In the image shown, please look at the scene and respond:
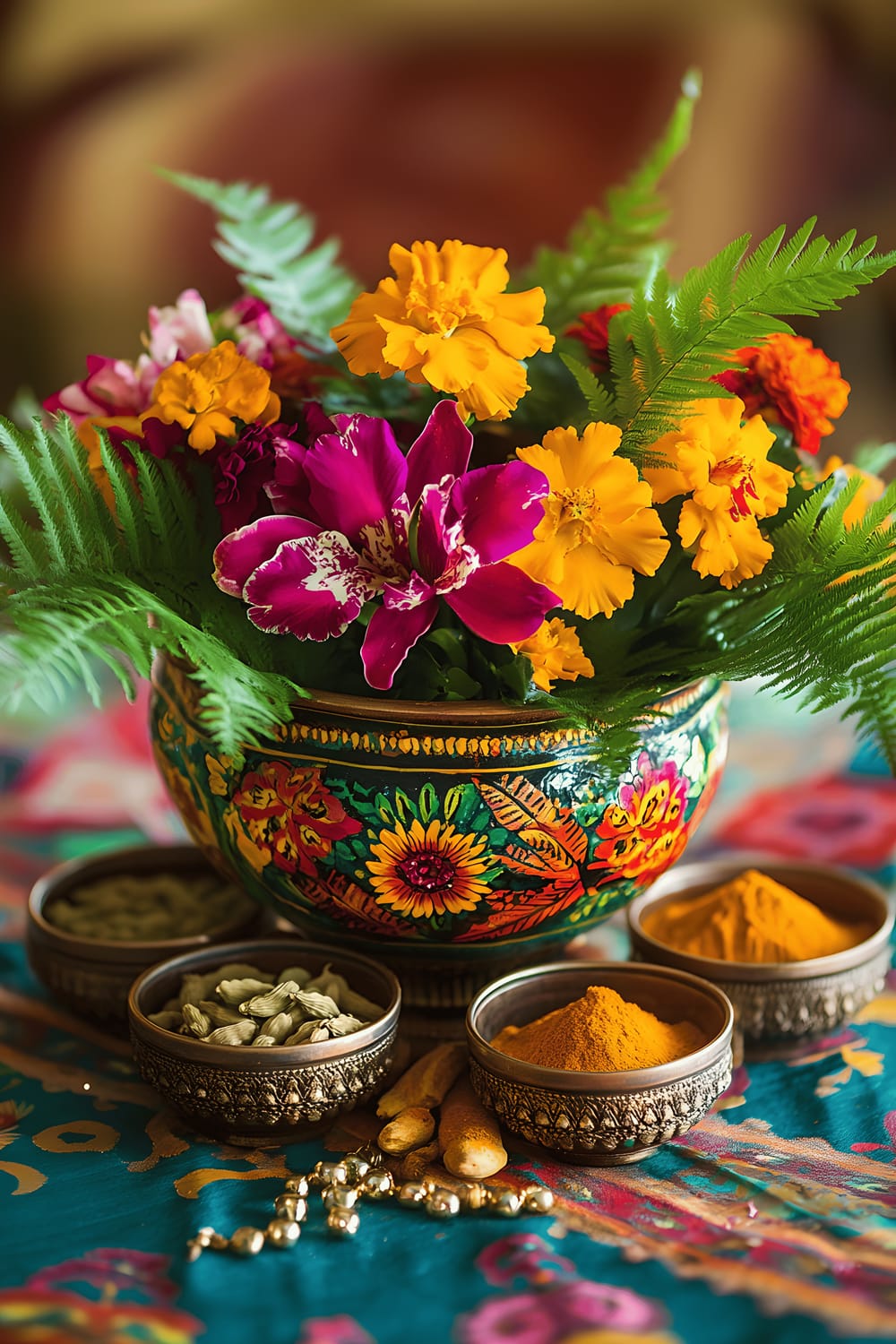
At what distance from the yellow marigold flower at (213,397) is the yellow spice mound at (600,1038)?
0.27m

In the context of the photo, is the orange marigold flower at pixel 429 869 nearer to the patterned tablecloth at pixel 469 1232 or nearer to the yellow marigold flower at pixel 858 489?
the patterned tablecloth at pixel 469 1232

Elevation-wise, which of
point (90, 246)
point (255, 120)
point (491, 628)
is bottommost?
point (491, 628)

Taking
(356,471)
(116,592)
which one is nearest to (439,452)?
(356,471)

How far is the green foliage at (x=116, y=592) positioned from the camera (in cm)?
47


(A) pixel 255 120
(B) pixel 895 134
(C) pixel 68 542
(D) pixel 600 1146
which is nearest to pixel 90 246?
(A) pixel 255 120

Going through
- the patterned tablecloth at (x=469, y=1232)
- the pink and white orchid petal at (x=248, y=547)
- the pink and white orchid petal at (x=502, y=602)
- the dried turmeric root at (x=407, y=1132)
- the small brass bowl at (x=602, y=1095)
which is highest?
the pink and white orchid petal at (x=248, y=547)

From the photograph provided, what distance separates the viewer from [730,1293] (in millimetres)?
449

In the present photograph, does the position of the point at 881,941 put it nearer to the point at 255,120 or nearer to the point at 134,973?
the point at 134,973

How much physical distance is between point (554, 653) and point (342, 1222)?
0.73 feet

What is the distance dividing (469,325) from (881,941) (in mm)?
335

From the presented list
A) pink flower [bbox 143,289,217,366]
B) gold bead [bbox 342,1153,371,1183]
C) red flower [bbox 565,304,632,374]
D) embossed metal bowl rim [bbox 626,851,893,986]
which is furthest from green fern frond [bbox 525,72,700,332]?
gold bead [bbox 342,1153,371,1183]

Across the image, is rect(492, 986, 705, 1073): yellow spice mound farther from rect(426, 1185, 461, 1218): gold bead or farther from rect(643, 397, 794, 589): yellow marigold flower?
rect(643, 397, 794, 589): yellow marigold flower

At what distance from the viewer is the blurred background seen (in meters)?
1.90

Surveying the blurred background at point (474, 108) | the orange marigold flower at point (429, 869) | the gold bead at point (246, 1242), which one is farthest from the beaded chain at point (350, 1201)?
the blurred background at point (474, 108)
